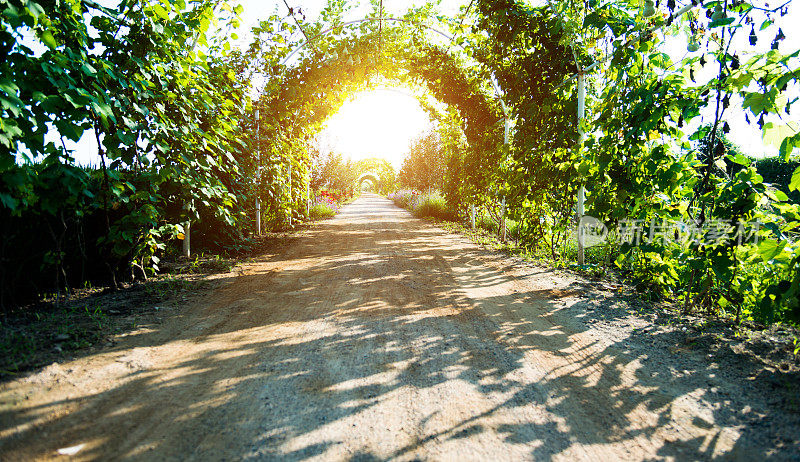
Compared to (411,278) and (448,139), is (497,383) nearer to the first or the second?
(411,278)

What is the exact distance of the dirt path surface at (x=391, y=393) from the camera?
178 cm

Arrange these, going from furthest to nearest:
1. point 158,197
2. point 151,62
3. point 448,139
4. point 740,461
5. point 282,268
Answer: point 448,139 → point 282,268 → point 158,197 → point 151,62 → point 740,461

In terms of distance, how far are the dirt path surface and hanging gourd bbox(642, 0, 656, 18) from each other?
2896mm

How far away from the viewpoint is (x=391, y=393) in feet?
7.30

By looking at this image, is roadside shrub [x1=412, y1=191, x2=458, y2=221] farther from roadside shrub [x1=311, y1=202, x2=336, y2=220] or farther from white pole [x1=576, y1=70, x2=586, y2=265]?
white pole [x1=576, y1=70, x2=586, y2=265]

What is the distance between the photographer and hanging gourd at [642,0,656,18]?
12.3ft

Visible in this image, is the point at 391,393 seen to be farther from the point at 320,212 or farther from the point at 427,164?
the point at 427,164

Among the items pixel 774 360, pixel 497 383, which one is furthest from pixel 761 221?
pixel 497 383

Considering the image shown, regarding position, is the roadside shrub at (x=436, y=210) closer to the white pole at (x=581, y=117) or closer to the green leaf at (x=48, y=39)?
the white pole at (x=581, y=117)

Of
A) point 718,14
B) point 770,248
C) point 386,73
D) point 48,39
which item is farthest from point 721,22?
point 386,73

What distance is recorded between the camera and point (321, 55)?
8570 millimetres

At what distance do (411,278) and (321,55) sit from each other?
234 inches

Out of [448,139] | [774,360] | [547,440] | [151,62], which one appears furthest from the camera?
[448,139]

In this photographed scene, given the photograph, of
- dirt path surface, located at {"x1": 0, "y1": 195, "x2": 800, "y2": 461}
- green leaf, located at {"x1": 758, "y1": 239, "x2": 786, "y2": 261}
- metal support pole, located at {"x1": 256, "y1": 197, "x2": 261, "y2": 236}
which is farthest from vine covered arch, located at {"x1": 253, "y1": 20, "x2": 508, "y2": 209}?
green leaf, located at {"x1": 758, "y1": 239, "x2": 786, "y2": 261}
